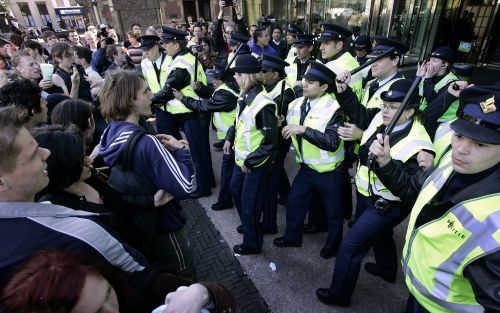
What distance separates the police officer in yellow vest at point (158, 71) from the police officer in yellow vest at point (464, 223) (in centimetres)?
393

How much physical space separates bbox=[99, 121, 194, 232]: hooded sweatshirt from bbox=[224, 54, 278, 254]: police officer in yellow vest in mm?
1088

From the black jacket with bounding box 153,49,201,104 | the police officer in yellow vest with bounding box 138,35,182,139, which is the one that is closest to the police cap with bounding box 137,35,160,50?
the police officer in yellow vest with bounding box 138,35,182,139

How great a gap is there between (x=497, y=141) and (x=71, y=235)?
207 cm

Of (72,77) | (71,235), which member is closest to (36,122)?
(72,77)

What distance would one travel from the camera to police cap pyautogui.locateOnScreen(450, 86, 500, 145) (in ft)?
4.88

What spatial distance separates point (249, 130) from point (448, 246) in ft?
6.63

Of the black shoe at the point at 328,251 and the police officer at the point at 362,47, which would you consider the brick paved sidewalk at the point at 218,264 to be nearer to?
the black shoe at the point at 328,251

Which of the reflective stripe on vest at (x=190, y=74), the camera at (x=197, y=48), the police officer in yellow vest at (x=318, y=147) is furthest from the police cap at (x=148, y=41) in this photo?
the police officer in yellow vest at (x=318, y=147)

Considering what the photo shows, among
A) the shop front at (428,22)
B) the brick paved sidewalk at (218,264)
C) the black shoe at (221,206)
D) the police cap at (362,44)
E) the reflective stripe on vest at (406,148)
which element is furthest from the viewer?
the shop front at (428,22)

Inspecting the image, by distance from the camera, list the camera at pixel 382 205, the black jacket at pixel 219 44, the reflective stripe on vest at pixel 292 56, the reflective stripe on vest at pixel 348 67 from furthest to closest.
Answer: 1. the black jacket at pixel 219 44
2. the reflective stripe on vest at pixel 292 56
3. the reflective stripe on vest at pixel 348 67
4. the camera at pixel 382 205

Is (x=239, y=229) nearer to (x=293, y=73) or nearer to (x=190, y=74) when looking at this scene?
(x=190, y=74)

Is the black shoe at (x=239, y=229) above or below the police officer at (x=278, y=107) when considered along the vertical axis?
below

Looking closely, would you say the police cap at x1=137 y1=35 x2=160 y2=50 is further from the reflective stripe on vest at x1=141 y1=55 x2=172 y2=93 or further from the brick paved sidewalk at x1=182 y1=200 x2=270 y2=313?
the brick paved sidewalk at x1=182 y1=200 x2=270 y2=313

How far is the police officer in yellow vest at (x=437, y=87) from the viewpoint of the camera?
354 cm
